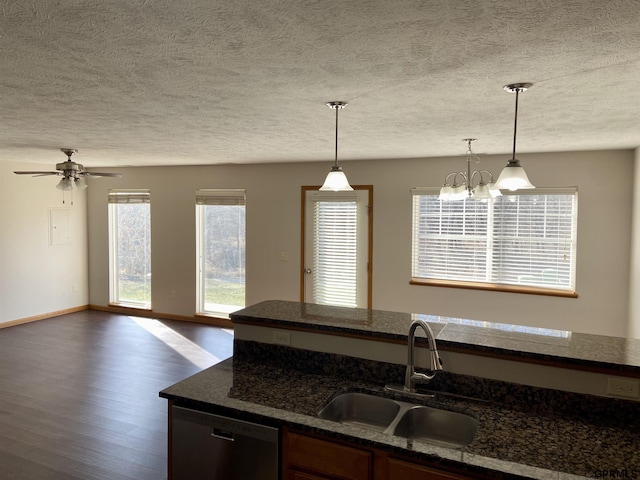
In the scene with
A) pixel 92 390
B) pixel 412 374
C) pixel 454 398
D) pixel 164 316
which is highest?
pixel 412 374

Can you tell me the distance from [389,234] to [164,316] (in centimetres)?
383

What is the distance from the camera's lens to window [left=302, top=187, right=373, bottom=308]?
6031 mm

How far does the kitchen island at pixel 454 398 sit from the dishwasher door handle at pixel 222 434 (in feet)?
0.27

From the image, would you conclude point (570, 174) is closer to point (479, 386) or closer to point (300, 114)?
point (300, 114)

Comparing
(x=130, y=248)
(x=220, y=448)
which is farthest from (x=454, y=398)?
(x=130, y=248)

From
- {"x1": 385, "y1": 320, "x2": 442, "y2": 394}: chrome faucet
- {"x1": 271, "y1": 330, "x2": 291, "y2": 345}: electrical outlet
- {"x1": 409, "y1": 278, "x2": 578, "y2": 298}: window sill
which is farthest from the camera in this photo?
{"x1": 409, "y1": 278, "x2": 578, "y2": 298}: window sill

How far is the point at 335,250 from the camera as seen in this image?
6195mm

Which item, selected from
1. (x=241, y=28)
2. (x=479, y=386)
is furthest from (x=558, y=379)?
(x=241, y=28)

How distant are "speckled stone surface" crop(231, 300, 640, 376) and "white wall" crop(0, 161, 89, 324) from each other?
18.0ft

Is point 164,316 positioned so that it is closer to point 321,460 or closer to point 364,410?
point 364,410

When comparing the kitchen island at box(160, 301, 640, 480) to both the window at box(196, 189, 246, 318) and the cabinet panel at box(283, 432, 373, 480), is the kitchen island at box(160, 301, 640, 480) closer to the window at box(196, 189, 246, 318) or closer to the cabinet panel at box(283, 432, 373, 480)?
the cabinet panel at box(283, 432, 373, 480)

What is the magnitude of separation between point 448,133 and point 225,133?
6.05 ft

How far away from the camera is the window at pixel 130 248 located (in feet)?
24.7

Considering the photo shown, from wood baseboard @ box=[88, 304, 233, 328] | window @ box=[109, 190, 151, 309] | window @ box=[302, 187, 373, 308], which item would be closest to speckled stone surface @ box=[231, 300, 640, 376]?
window @ box=[302, 187, 373, 308]
